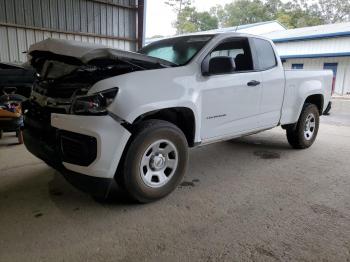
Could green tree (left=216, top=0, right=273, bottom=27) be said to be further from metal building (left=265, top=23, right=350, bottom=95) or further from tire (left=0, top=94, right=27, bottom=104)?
tire (left=0, top=94, right=27, bottom=104)

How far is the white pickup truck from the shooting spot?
8.84 feet

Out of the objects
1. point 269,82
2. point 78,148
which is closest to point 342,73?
point 269,82

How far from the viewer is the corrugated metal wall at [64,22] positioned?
10008 mm

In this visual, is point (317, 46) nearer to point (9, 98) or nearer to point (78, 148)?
point (9, 98)

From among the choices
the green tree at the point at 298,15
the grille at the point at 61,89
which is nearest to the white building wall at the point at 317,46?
the grille at the point at 61,89

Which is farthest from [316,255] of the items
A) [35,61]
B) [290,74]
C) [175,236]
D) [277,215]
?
[35,61]

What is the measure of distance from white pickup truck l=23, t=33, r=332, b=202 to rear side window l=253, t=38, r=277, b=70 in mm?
29

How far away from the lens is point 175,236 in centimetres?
258

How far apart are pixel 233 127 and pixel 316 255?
1931mm

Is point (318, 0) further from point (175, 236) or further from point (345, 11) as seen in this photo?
point (175, 236)

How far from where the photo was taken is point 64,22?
1087 cm

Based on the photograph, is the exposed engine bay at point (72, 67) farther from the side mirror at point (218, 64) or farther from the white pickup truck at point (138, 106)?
the side mirror at point (218, 64)

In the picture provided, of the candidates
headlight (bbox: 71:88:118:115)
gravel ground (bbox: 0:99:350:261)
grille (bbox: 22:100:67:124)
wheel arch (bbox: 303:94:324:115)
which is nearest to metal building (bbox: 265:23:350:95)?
wheel arch (bbox: 303:94:324:115)

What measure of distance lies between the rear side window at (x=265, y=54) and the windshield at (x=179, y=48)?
0.88m
